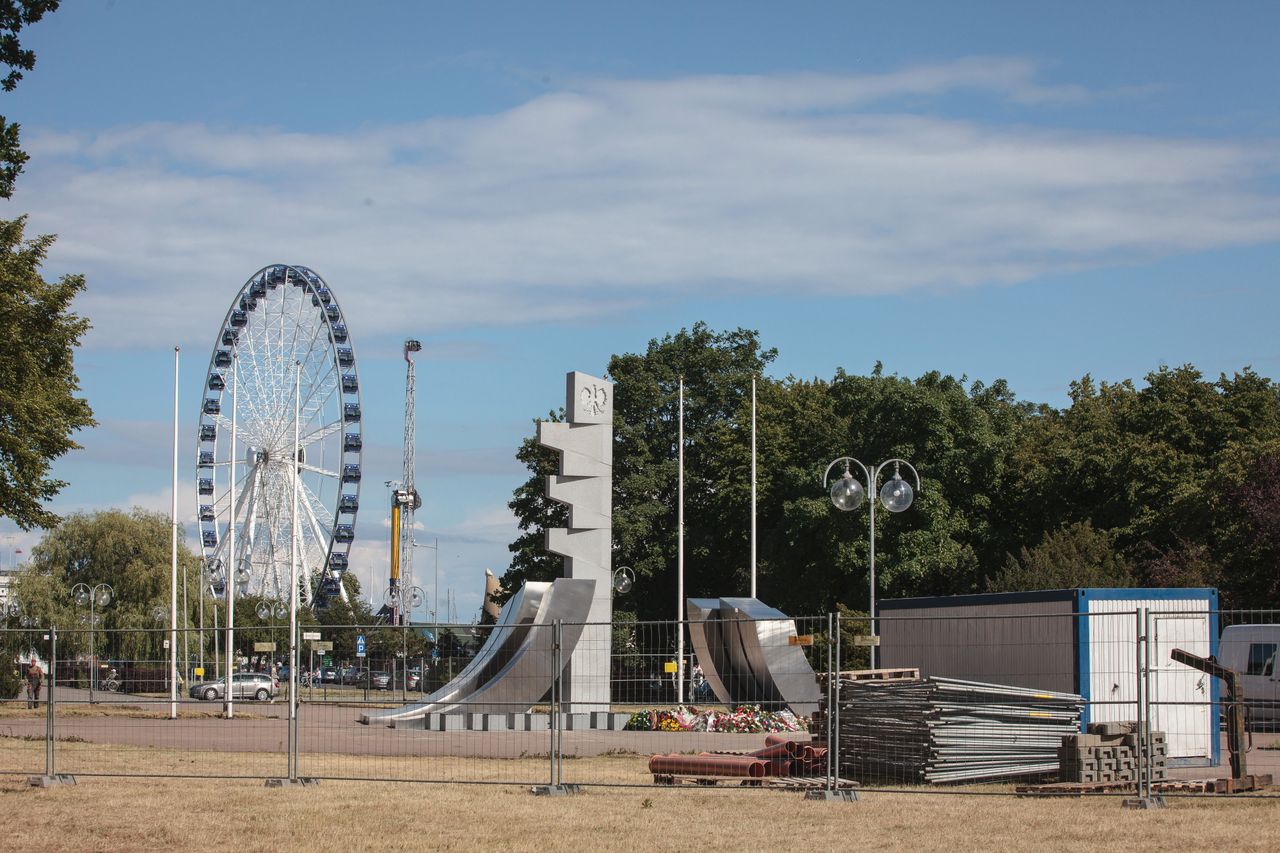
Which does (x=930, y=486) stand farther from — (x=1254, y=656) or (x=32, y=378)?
(x=32, y=378)

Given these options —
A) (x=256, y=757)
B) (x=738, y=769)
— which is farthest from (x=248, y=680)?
(x=738, y=769)

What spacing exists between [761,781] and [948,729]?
2399 mm

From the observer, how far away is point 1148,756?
50.3 feet

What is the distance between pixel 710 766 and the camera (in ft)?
→ 62.0

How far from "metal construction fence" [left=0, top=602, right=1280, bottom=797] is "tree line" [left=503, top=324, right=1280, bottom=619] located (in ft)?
44.5

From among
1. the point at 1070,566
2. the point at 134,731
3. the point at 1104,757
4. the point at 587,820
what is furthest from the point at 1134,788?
the point at 1070,566

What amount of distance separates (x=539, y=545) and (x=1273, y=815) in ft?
171

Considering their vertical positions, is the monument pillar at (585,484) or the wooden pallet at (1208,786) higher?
the monument pillar at (585,484)

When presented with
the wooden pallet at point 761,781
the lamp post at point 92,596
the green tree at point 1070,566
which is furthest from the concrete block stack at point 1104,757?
the lamp post at point 92,596

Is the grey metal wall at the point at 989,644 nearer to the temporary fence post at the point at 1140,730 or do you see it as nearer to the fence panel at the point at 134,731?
the temporary fence post at the point at 1140,730

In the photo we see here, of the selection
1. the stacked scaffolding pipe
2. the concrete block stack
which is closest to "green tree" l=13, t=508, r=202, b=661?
the stacked scaffolding pipe

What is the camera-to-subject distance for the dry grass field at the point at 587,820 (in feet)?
43.2

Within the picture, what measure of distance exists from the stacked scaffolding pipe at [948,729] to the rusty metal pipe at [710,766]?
1.16 metres

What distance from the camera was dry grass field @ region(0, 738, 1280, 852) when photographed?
13164 millimetres
